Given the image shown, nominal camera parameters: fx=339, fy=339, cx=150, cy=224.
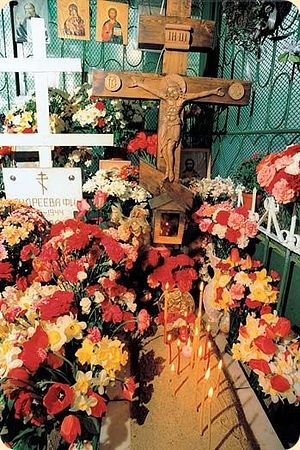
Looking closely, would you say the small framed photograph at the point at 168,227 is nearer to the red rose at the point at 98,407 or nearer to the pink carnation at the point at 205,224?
the pink carnation at the point at 205,224

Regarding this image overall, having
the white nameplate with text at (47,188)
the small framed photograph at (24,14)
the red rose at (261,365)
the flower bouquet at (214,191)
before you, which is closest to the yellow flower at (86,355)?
the red rose at (261,365)

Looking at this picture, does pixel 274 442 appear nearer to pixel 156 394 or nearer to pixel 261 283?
pixel 156 394

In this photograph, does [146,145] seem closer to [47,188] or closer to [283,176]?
[47,188]

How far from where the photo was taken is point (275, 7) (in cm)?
210

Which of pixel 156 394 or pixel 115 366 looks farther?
pixel 156 394

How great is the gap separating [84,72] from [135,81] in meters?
2.01

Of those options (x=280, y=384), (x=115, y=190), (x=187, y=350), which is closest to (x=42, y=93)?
(x=115, y=190)

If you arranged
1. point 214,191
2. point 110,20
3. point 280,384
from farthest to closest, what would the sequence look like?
point 110,20 < point 214,191 < point 280,384

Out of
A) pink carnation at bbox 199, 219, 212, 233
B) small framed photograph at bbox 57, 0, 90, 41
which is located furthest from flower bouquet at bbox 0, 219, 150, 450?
small framed photograph at bbox 57, 0, 90, 41

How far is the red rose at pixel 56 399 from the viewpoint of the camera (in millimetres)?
851

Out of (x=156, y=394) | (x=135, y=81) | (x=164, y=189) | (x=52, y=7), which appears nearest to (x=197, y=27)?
(x=135, y=81)

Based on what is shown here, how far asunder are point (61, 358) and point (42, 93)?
167 centimetres

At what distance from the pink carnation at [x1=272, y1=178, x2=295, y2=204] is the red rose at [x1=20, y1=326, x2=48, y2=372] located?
0.90m

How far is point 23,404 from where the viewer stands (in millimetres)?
877
